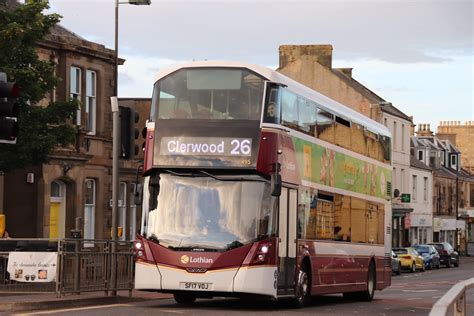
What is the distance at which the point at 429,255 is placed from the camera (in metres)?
70.5

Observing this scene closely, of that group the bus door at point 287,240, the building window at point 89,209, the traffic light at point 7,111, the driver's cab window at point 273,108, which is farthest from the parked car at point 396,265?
the traffic light at point 7,111

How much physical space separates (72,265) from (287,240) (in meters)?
4.65

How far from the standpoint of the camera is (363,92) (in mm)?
79312

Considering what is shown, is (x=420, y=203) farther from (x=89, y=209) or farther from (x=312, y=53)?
(x=89, y=209)

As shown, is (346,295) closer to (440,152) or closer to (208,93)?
(208,93)

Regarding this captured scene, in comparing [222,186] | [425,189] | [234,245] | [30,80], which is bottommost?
[234,245]

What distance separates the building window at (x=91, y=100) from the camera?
4441cm

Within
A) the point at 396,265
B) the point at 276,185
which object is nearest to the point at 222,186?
the point at 276,185

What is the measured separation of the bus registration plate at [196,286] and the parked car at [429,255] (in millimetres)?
49265

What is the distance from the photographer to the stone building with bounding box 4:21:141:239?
40.8m

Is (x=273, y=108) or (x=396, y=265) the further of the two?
(x=396, y=265)

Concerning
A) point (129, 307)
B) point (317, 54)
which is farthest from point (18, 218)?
point (317, 54)

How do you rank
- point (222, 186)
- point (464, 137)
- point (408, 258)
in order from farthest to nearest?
point (464, 137) → point (408, 258) → point (222, 186)

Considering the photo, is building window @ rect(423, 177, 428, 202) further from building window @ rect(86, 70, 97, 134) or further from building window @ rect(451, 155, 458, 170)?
building window @ rect(86, 70, 97, 134)
